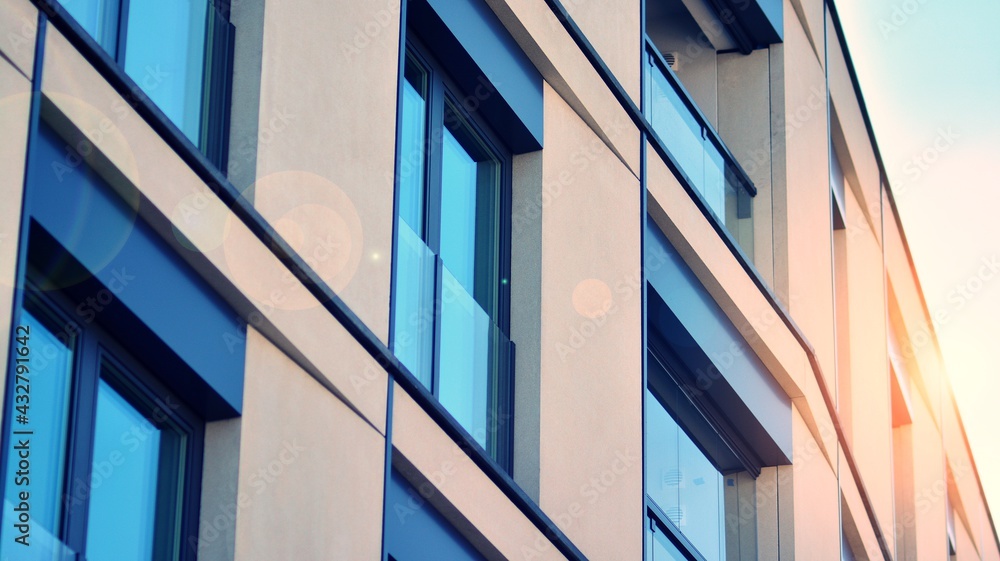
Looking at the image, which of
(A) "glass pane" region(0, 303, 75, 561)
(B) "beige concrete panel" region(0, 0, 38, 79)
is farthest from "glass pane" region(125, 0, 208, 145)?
(A) "glass pane" region(0, 303, 75, 561)

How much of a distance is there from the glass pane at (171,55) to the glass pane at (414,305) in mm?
1883

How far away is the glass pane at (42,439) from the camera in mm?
6676

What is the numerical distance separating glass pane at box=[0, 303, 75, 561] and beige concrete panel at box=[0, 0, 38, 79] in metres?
1.22

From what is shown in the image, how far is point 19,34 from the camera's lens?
21.3 feet

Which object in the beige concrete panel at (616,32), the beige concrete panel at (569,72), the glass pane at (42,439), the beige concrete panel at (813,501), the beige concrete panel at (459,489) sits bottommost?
the glass pane at (42,439)

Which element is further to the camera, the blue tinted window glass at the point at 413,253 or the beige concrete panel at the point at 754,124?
the beige concrete panel at the point at 754,124

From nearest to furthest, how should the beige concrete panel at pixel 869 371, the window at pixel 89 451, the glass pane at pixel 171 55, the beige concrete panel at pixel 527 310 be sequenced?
the window at pixel 89 451 → the glass pane at pixel 171 55 → the beige concrete panel at pixel 527 310 → the beige concrete panel at pixel 869 371

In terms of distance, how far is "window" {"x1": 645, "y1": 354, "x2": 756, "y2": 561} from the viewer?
44.3 ft

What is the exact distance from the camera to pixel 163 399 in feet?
25.3

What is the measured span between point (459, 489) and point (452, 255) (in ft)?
6.80

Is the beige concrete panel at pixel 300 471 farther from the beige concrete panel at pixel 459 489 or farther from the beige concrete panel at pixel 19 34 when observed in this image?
the beige concrete panel at pixel 19 34

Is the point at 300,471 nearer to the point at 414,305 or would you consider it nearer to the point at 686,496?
the point at 414,305

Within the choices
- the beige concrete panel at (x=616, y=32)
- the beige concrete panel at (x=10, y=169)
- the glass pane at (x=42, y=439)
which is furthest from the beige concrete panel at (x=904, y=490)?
the beige concrete panel at (x=10, y=169)

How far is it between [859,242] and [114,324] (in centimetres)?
1825
